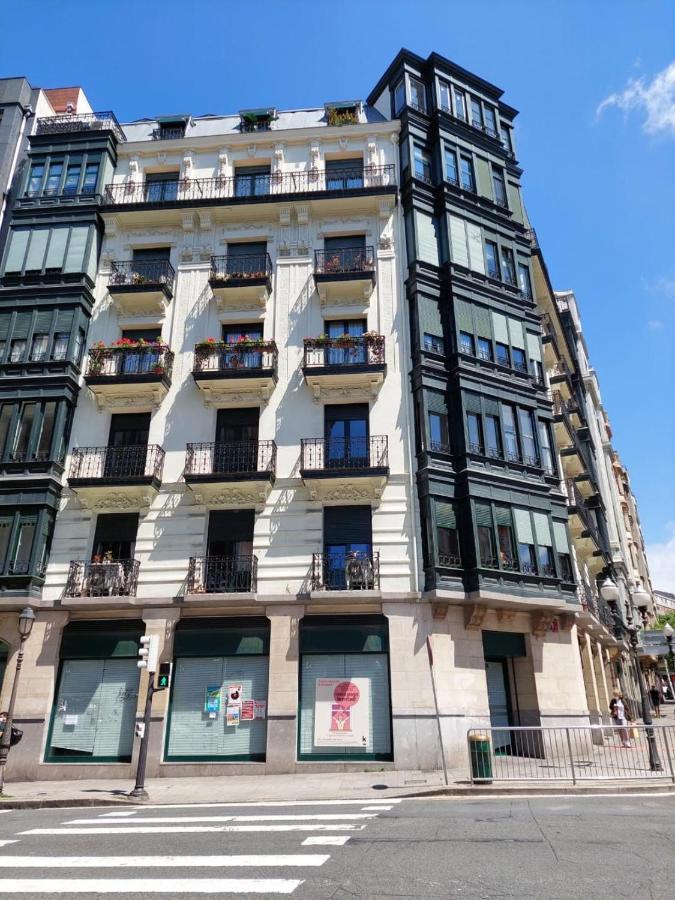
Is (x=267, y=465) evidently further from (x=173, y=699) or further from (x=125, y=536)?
(x=173, y=699)

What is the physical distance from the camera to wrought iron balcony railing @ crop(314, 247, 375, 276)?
76.9 ft

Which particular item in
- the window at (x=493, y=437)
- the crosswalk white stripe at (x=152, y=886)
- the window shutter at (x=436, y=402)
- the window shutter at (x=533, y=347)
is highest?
the window shutter at (x=533, y=347)

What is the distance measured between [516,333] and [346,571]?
11702 millimetres

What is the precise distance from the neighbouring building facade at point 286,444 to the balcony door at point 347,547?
104 mm

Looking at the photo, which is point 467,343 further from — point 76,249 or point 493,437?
point 76,249

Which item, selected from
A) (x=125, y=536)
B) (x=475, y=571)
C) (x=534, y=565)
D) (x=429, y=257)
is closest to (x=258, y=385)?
(x=125, y=536)

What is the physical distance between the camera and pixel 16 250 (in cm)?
2428

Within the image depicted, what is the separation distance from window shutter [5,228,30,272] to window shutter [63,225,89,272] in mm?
1802

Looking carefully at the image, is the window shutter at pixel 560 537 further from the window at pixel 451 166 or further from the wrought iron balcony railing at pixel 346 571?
the window at pixel 451 166

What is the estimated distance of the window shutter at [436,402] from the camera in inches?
840

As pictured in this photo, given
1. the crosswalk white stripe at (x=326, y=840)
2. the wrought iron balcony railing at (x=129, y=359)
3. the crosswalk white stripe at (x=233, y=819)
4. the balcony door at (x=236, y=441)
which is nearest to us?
the crosswalk white stripe at (x=326, y=840)

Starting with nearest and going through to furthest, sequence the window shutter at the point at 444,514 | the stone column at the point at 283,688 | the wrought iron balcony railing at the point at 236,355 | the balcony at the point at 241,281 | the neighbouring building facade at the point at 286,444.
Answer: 1. the stone column at the point at 283,688
2. the neighbouring building facade at the point at 286,444
3. the window shutter at the point at 444,514
4. the wrought iron balcony railing at the point at 236,355
5. the balcony at the point at 241,281

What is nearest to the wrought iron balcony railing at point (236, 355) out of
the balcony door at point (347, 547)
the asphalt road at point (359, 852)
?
the balcony door at point (347, 547)

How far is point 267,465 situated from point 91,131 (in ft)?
55.3
